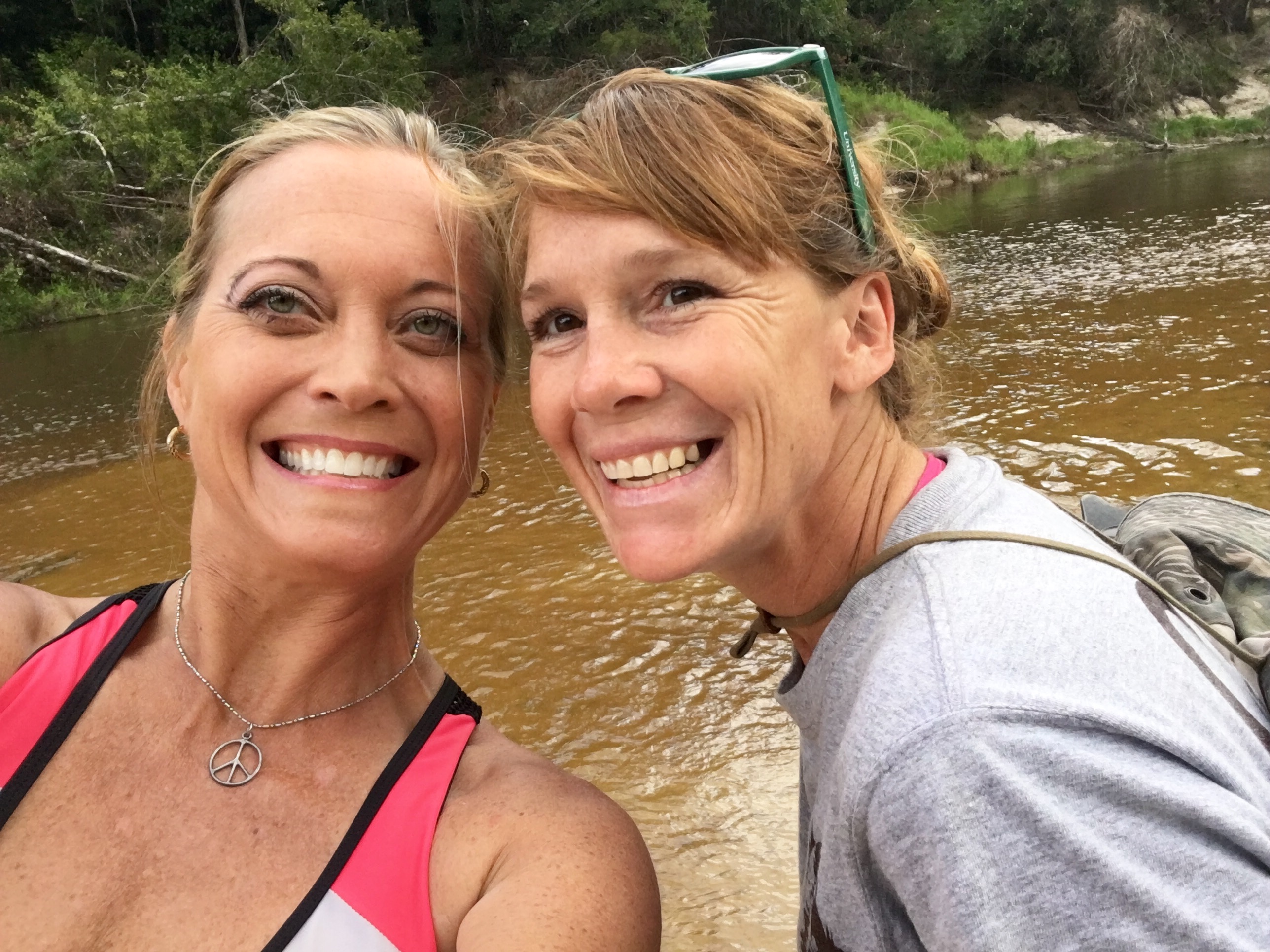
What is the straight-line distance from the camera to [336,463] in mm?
1798

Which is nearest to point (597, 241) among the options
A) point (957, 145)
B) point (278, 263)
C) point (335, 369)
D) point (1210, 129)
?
point (335, 369)

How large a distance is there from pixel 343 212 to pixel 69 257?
1960 centimetres

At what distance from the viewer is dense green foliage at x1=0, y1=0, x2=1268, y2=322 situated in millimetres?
18391

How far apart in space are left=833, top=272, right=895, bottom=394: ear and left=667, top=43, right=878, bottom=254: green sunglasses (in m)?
0.08

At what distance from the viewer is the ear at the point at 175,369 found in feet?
6.54

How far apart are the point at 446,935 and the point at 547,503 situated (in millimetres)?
4306

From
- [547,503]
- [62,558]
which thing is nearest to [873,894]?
[547,503]

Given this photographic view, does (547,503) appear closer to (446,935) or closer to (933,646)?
(446,935)

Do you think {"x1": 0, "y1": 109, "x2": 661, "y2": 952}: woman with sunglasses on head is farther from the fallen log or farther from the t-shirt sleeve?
the fallen log

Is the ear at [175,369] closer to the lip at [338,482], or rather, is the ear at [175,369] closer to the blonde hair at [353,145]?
the blonde hair at [353,145]

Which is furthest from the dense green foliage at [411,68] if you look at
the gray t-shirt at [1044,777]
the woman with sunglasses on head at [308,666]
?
the gray t-shirt at [1044,777]

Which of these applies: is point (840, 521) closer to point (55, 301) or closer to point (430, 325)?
point (430, 325)

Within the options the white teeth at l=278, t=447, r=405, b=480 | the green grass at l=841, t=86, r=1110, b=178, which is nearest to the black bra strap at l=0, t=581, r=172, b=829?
the white teeth at l=278, t=447, r=405, b=480

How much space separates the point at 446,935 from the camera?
1571 millimetres
